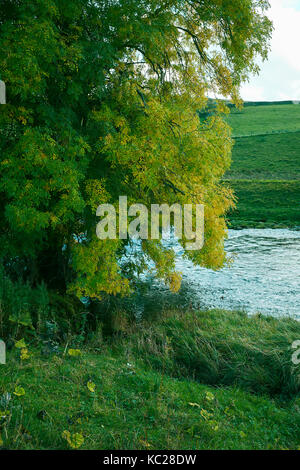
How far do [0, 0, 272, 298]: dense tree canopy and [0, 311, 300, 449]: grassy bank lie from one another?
253 centimetres

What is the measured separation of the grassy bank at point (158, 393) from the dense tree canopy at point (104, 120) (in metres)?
2.53

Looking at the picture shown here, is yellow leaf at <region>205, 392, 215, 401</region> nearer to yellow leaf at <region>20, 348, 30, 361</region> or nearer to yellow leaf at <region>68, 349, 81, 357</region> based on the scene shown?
yellow leaf at <region>68, 349, 81, 357</region>

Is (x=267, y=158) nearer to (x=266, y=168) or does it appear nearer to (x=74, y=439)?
(x=266, y=168)

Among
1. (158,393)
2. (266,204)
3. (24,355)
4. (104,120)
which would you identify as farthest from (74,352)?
(266,204)

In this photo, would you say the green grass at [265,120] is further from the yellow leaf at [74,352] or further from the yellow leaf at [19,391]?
the yellow leaf at [19,391]

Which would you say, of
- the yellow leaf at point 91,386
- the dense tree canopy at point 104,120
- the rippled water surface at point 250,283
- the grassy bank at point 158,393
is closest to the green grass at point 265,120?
the rippled water surface at point 250,283

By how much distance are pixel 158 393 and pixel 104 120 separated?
615cm

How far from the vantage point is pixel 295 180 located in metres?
38.0

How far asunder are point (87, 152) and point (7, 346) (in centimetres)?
464

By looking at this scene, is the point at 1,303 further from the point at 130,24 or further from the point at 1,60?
the point at 130,24

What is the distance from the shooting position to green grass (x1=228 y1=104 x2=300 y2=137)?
61875mm

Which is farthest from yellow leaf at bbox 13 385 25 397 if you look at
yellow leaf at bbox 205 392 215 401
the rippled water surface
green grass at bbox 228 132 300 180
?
green grass at bbox 228 132 300 180
